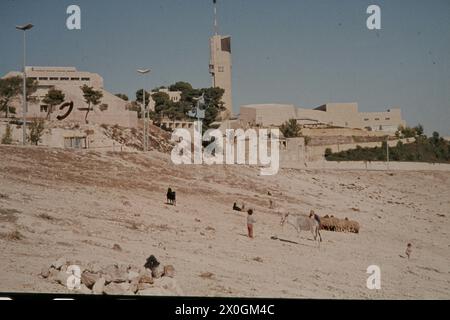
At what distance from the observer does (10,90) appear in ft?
120

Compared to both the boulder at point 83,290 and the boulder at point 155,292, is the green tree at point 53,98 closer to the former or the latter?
the boulder at point 83,290

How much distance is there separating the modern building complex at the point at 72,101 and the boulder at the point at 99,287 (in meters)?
27.0

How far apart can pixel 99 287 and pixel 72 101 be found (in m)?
31.0

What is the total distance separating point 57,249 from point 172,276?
250 cm

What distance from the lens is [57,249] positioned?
9.97m

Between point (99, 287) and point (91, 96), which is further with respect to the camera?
point (91, 96)

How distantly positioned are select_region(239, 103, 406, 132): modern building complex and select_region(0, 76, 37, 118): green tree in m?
20.6

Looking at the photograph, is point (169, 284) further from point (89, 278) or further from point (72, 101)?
point (72, 101)

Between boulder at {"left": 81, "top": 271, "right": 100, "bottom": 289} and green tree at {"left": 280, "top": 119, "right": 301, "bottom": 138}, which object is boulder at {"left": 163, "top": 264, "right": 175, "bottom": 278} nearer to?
boulder at {"left": 81, "top": 271, "right": 100, "bottom": 289}

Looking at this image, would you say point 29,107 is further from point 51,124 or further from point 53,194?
point 53,194

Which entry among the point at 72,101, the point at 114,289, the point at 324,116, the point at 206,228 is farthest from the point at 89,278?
the point at 324,116

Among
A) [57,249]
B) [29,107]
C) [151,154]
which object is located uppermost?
[29,107]

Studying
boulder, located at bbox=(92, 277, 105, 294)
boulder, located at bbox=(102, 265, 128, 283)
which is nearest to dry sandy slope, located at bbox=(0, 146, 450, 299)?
boulder, located at bbox=(92, 277, 105, 294)
